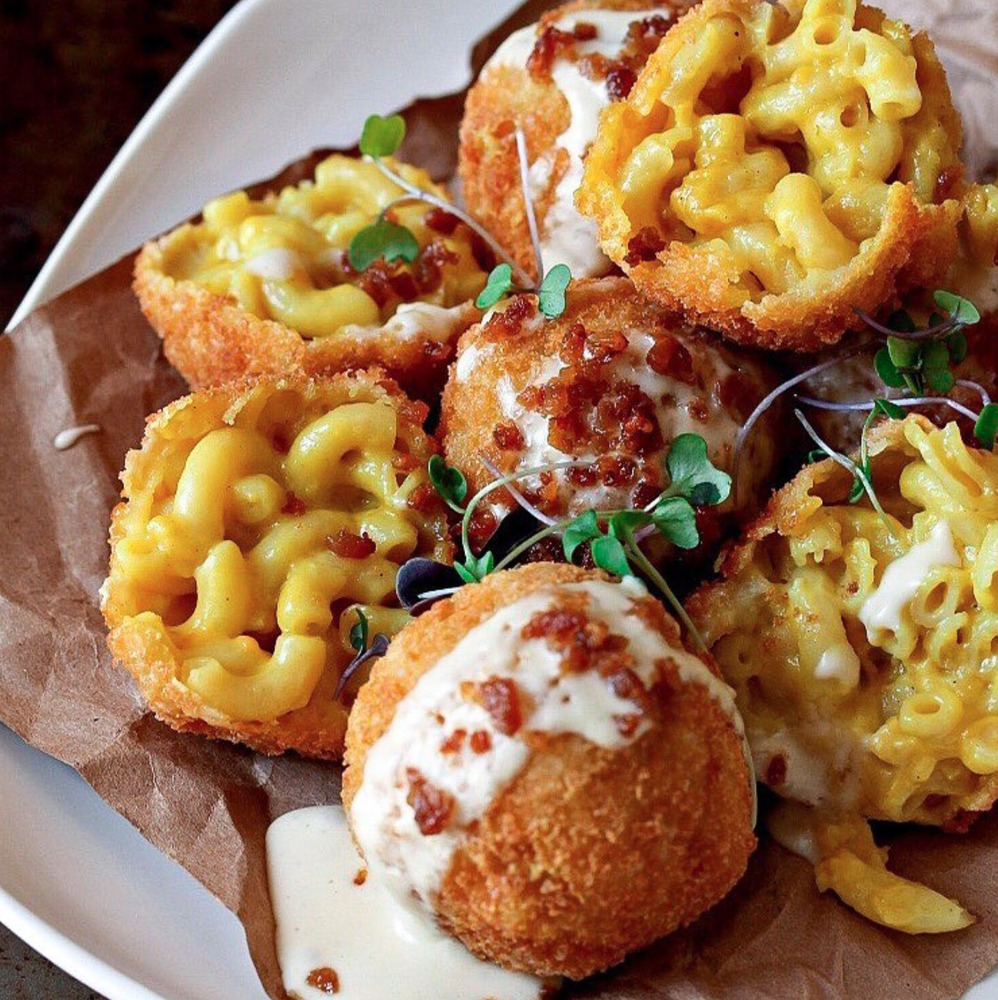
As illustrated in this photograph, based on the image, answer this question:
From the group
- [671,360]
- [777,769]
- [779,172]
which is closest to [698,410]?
[671,360]

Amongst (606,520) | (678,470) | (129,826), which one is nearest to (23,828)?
(129,826)

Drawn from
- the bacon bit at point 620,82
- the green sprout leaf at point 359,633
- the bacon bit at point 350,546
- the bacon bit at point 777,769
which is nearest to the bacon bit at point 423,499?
the bacon bit at point 350,546

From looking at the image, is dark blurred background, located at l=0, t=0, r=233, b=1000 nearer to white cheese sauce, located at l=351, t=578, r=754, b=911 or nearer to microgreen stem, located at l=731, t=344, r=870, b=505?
microgreen stem, located at l=731, t=344, r=870, b=505

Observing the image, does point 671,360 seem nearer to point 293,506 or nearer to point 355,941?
point 293,506

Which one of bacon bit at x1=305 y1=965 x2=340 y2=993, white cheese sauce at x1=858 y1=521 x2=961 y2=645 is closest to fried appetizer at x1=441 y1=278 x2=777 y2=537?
white cheese sauce at x1=858 y1=521 x2=961 y2=645

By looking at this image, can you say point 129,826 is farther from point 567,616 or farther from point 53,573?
point 567,616
